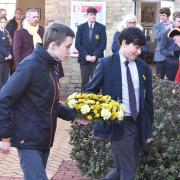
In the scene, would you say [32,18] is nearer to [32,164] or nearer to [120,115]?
[120,115]

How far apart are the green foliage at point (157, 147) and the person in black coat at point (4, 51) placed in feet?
17.9

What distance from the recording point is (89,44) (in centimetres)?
1162

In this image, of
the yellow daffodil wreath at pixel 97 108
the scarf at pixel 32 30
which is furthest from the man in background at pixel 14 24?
the yellow daffodil wreath at pixel 97 108

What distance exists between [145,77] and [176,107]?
0.98m

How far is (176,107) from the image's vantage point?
6332 mm

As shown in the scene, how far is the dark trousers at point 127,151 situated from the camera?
5.40 meters

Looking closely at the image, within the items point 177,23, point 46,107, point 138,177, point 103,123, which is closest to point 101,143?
point 138,177

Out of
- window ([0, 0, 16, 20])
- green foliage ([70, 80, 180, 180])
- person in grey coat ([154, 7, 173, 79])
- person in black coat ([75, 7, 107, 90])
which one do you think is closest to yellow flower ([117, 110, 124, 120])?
green foliage ([70, 80, 180, 180])

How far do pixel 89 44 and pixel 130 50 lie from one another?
6352 mm

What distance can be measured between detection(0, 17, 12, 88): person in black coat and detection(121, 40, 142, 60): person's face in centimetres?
725

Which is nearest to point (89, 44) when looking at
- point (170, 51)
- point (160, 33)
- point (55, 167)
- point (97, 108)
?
point (160, 33)

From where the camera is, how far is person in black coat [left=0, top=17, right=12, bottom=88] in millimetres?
12305

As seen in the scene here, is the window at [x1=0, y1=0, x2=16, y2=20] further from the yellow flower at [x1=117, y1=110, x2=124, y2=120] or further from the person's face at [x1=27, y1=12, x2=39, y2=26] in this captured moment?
the yellow flower at [x1=117, y1=110, x2=124, y2=120]

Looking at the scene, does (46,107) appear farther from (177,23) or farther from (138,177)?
(177,23)
